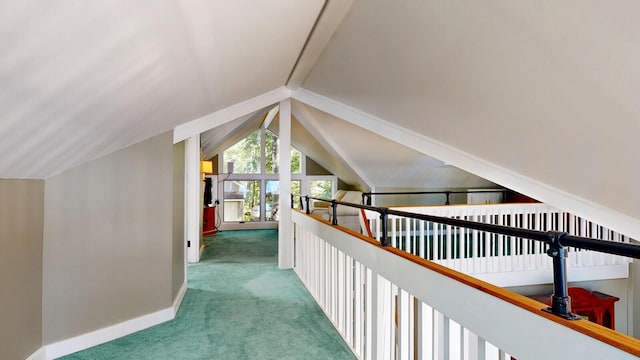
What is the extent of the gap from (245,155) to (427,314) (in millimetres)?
7583

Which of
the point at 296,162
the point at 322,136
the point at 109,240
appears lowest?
the point at 109,240

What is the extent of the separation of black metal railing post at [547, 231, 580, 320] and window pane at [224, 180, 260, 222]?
26.4 feet

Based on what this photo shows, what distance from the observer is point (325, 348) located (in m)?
2.44

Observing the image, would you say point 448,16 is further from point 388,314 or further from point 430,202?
point 430,202

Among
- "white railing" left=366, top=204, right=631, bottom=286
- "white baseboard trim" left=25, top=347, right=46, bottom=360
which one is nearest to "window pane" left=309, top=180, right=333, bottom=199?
"white railing" left=366, top=204, right=631, bottom=286

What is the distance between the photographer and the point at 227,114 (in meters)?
3.83

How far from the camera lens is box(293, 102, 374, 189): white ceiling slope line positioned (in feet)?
19.7

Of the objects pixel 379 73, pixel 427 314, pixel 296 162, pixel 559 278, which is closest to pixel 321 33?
pixel 379 73

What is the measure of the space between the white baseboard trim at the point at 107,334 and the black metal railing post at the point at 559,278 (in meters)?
2.79

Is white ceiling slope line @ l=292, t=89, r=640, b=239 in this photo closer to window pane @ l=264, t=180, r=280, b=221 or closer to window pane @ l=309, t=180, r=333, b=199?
window pane @ l=264, t=180, r=280, b=221

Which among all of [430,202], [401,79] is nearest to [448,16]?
[401,79]

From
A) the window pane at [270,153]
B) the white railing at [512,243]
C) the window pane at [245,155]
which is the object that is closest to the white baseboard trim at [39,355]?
the white railing at [512,243]

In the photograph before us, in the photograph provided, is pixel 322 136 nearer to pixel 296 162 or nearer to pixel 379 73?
pixel 296 162

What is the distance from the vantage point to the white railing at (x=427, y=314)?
3.14 ft
